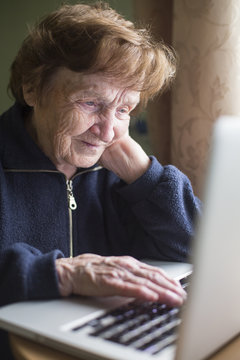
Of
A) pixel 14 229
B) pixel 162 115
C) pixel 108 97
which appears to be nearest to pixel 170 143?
pixel 162 115

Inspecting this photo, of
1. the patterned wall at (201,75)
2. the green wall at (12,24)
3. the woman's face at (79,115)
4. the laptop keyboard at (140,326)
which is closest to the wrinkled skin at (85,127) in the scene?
the woman's face at (79,115)

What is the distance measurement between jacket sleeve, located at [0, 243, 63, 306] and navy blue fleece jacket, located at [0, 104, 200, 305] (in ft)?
0.65

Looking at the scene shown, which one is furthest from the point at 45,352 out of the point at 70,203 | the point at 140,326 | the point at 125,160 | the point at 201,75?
the point at 201,75

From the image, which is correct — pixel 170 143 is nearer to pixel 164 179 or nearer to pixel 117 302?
pixel 164 179

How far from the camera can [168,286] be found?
94cm

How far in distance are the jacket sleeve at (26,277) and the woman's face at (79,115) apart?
0.37 metres

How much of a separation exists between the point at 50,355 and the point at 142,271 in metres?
0.26

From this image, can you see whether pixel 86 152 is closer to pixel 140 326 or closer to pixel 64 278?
pixel 64 278

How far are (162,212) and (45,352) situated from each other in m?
0.64

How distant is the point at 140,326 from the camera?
31.7 inches

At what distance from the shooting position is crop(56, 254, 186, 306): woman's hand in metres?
0.91

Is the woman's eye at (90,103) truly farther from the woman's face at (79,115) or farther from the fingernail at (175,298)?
the fingernail at (175,298)

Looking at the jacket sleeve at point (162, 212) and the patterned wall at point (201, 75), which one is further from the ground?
the patterned wall at point (201, 75)

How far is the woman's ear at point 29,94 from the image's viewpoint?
131 centimetres
